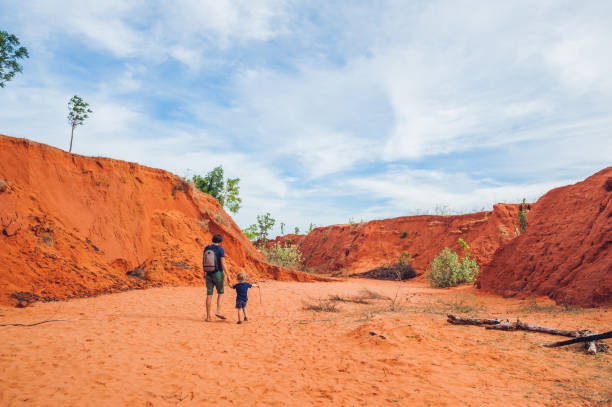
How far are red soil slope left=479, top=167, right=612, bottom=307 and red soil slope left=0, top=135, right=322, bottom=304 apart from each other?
409 inches

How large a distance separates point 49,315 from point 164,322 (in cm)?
227

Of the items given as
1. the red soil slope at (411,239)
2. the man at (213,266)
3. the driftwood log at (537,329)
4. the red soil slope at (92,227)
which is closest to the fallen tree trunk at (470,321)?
the driftwood log at (537,329)

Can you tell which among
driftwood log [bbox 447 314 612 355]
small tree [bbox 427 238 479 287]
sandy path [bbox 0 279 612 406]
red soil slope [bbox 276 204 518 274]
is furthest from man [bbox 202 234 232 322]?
red soil slope [bbox 276 204 518 274]

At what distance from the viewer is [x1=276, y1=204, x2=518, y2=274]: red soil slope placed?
74.0ft

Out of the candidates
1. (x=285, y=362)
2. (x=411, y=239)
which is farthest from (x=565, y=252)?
(x=411, y=239)

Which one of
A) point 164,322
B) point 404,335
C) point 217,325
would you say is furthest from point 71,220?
point 404,335

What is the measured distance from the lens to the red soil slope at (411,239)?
2256cm

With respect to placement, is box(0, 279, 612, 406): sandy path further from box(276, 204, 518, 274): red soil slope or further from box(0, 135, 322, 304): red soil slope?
box(276, 204, 518, 274): red soil slope

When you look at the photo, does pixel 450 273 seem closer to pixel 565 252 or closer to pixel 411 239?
pixel 565 252

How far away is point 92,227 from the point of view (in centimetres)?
1119

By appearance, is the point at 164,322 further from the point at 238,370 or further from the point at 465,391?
the point at 465,391

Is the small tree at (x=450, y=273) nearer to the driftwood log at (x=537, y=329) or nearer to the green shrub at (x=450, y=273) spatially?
the green shrub at (x=450, y=273)

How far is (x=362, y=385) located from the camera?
4.08 m

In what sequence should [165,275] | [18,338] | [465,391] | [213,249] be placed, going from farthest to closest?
1. [165,275]
2. [213,249]
3. [18,338]
4. [465,391]
